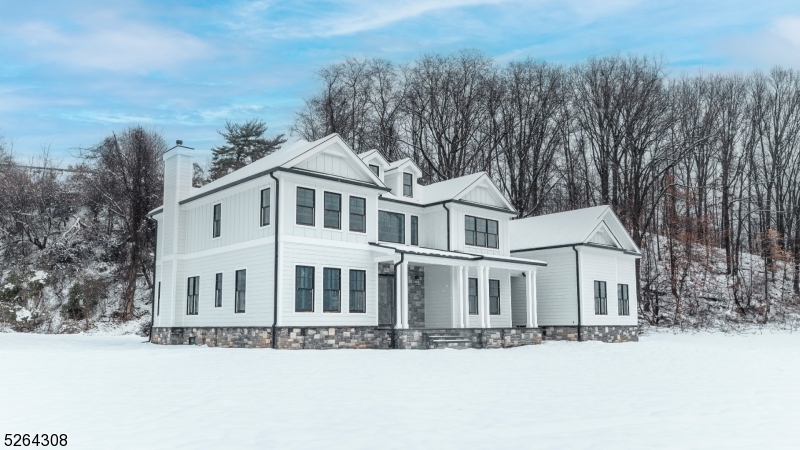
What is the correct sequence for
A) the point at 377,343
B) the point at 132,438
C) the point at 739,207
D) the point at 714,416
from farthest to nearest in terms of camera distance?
the point at 739,207
the point at 377,343
the point at 714,416
the point at 132,438

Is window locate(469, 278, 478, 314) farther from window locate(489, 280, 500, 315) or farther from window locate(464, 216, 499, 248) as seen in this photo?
window locate(464, 216, 499, 248)

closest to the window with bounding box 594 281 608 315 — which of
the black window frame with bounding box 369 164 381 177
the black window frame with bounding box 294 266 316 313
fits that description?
the black window frame with bounding box 369 164 381 177

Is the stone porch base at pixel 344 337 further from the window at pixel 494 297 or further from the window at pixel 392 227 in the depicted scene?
the window at pixel 392 227

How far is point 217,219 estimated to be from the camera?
24359 millimetres

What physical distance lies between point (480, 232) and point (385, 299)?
5.85 meters

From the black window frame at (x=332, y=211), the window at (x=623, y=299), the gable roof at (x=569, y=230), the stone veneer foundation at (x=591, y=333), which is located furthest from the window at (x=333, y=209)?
the window at (x=623, y=299)

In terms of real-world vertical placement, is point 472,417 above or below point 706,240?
below

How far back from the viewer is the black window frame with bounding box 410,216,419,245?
27859 mm

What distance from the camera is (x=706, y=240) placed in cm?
3906

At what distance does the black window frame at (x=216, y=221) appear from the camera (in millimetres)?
24177

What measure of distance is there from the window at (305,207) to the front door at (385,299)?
14.0 ft

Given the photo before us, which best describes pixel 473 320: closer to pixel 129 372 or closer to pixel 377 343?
pixel 377 343

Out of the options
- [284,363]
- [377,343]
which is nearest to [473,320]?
[377,343]

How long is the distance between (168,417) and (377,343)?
1448cm
